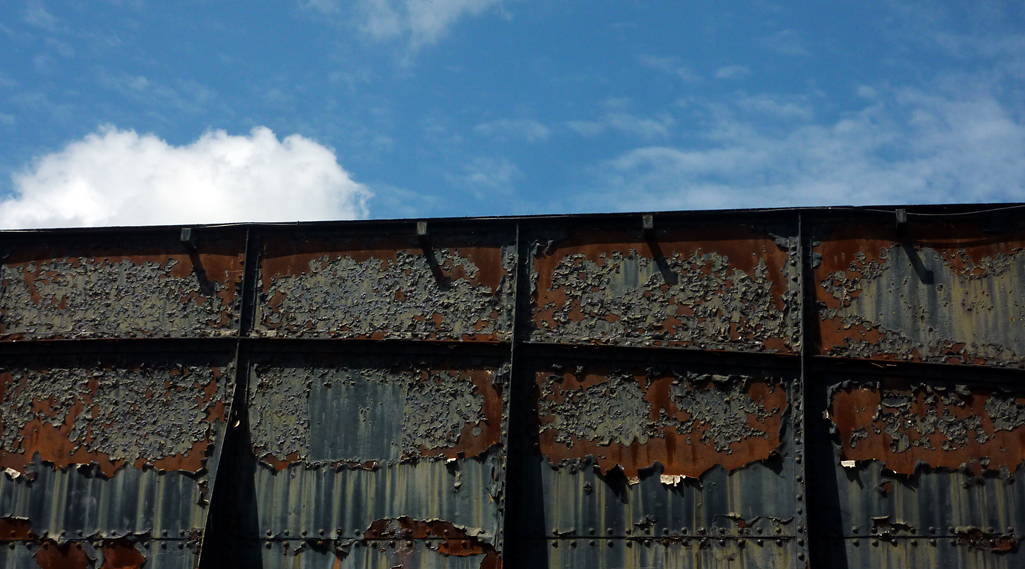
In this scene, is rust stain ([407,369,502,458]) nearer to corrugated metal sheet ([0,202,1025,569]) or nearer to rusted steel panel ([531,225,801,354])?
corrugated metal sheet ([0,202,1025,569])

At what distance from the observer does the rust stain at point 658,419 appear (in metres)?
7.90

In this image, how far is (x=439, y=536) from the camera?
7.98 m

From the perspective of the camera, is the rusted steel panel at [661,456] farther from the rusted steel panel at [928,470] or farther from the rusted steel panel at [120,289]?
the rusted steel panel at [120,289]

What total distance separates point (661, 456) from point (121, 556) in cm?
511

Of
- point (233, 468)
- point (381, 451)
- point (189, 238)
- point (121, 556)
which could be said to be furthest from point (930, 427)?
point (121, 556)

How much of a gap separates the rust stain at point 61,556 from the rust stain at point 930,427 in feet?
23.1

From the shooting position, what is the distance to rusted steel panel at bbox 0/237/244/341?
876 centimetres

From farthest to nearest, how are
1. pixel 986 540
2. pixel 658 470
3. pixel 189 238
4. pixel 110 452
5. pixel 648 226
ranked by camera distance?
pixel 189 238 < pixel 110 452 < pixel 648 226 < pixel 658 470 < pixel 986 540

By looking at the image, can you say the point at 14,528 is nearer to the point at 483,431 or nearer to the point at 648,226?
the point at 483,431

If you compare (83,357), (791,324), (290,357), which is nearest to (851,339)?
(791,324)

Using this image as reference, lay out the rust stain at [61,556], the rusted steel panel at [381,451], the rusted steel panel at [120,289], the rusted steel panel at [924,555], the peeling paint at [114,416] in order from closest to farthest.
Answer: the rusted steel panel at [924,555], the rusted steel panel at [381,451], the rust stain at [61,556], the peeling paint at [114,416], the rusted steel panel at [120,289]

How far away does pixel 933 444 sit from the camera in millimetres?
7770

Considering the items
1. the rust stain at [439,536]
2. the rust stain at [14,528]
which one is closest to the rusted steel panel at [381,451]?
the rust stain at [439,536]

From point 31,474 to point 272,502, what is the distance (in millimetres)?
2456
